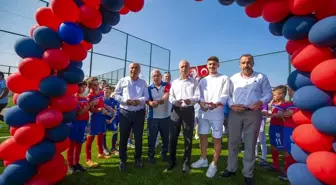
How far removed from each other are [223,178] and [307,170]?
157cm

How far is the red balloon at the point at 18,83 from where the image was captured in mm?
2873

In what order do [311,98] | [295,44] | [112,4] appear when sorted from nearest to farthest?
1. [311,98]
2. [295,44]
3. [112,4]

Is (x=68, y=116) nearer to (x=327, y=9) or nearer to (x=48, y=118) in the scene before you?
(x=48, y=118)

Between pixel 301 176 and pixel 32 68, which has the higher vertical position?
pixel 32 68

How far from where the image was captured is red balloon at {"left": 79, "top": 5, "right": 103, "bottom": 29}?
2990 millimetres

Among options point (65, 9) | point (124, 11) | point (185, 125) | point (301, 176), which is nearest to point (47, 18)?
point (65, 9)

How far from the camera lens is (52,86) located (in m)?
2.78

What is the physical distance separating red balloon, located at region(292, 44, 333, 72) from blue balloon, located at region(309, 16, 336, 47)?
0.26ft

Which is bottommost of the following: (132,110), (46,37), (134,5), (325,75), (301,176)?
(301,176)

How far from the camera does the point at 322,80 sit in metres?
2.00

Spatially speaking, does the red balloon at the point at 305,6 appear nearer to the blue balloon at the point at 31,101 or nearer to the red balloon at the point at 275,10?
the red balloon at the point at 275,10

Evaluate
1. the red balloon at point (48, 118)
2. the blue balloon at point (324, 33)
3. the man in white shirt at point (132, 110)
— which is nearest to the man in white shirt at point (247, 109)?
the blue balloon at point (324, 33)

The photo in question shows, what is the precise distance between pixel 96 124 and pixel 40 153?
63.5 inches

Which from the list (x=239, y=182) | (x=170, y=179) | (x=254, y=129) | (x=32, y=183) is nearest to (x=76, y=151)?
(x=32, y=183)
